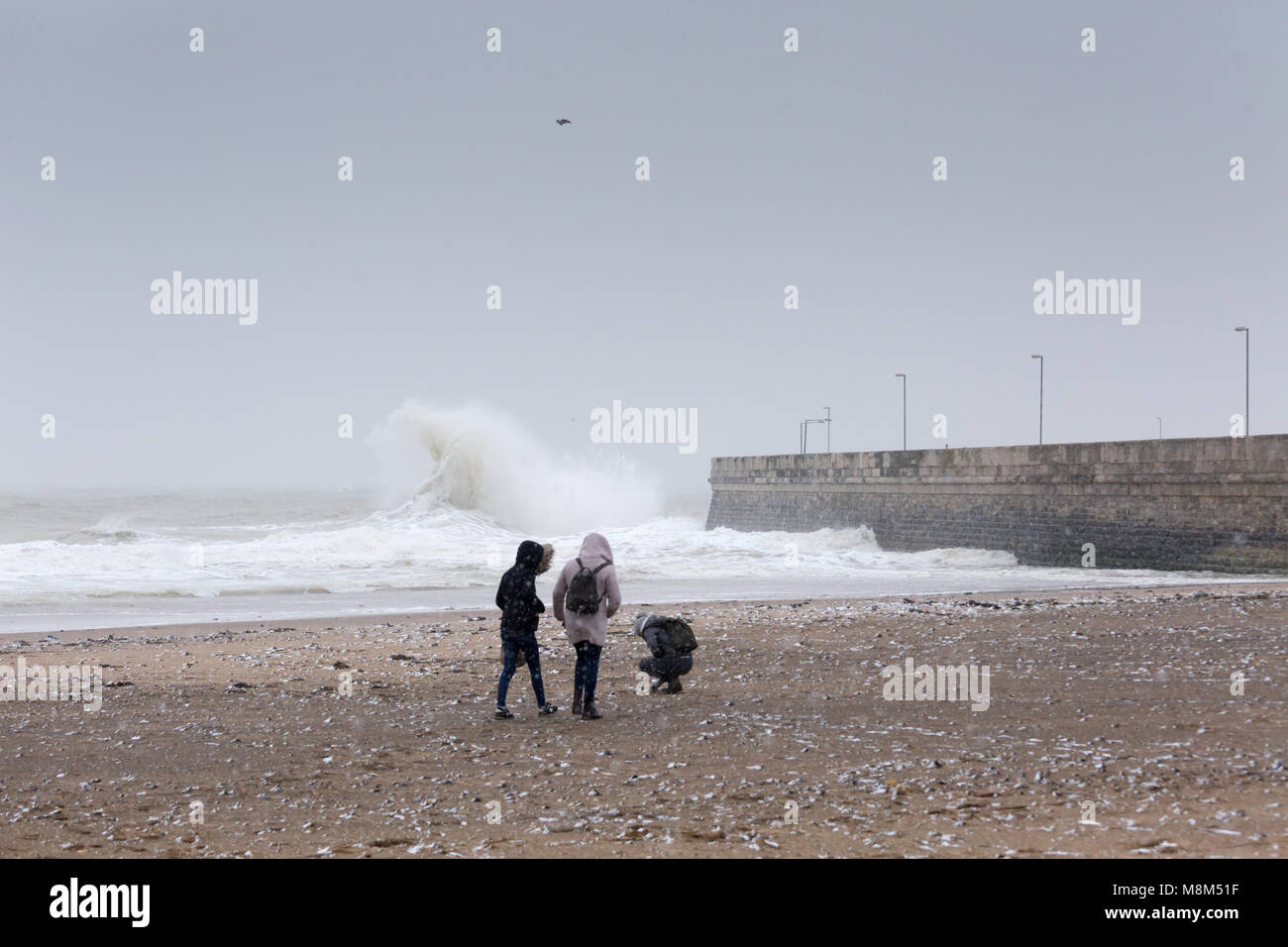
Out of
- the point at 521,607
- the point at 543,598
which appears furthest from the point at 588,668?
the point at 543,598

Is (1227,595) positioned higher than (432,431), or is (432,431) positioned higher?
(432,431)

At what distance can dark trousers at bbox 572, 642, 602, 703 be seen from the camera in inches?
337

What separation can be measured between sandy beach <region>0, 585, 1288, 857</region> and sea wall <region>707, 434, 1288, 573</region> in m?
11.3

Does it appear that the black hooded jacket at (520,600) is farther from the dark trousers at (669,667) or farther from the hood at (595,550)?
the dark trousers at (669,667)

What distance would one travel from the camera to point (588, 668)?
28.3 feet

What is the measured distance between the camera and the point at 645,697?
9.65 m

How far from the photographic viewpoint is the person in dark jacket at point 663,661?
384 inches

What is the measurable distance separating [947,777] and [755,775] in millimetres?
1146

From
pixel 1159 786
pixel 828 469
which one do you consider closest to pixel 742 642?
pixel 1159 786

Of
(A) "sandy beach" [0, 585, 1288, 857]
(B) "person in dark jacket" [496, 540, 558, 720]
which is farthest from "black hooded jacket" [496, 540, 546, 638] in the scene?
(A) "sandy beach" [0, 585, 1288, 857]

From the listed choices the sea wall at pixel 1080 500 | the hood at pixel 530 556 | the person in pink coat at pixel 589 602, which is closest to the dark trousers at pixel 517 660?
the person in pink coat at pixel 589 602

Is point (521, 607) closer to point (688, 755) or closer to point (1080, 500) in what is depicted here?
point (688, 755)
